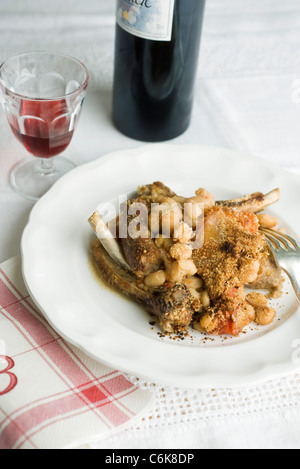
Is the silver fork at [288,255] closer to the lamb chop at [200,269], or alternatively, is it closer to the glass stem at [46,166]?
the lamb chop at [200,269]

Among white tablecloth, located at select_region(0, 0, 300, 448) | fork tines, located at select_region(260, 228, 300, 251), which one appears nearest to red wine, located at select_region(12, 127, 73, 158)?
white tablecloth, located at select_region(0, 0, 300, 448)

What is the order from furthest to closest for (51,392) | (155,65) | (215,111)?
(215,111) → (155,65) → (51,392)

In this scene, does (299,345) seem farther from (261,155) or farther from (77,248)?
(261,155)

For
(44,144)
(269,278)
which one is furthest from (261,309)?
(44,144)

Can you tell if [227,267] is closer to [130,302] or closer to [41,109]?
[130,302]

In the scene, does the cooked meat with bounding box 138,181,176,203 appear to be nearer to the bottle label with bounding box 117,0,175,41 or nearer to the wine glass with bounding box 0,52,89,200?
the wine glass with bounding box 0,52,89,200

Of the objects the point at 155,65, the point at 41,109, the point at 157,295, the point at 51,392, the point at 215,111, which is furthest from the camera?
the point at 215,111
